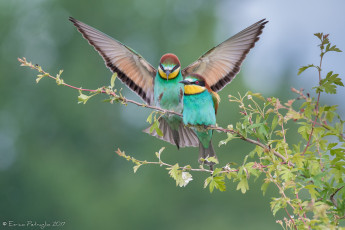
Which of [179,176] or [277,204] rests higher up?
[179,176]

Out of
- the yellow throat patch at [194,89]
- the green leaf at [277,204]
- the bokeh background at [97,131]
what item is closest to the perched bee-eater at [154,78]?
the yellow throat patch at [194,89]

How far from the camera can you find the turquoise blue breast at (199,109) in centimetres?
317

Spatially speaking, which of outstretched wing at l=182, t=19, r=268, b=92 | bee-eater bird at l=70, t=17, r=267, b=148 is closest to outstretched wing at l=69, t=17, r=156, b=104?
bee-eater bird at l=70, t=17, r=267, b=148

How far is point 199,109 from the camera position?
3154 mm

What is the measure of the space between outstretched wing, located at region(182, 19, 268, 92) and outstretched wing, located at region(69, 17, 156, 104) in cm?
41

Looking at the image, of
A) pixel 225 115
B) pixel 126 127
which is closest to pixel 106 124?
pixel 126 127

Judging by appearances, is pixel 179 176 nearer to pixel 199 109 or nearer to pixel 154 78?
pixel 199 109

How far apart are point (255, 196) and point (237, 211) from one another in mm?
912

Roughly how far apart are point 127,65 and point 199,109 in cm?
88

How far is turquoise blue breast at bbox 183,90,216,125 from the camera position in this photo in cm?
317

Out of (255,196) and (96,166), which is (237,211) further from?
(96,166)

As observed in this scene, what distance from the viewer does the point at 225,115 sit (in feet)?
68.3

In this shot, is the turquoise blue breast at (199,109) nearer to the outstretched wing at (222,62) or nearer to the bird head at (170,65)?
the outstretched wing at (222,62)

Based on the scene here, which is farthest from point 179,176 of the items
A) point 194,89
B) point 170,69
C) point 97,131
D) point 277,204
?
point 97,131
